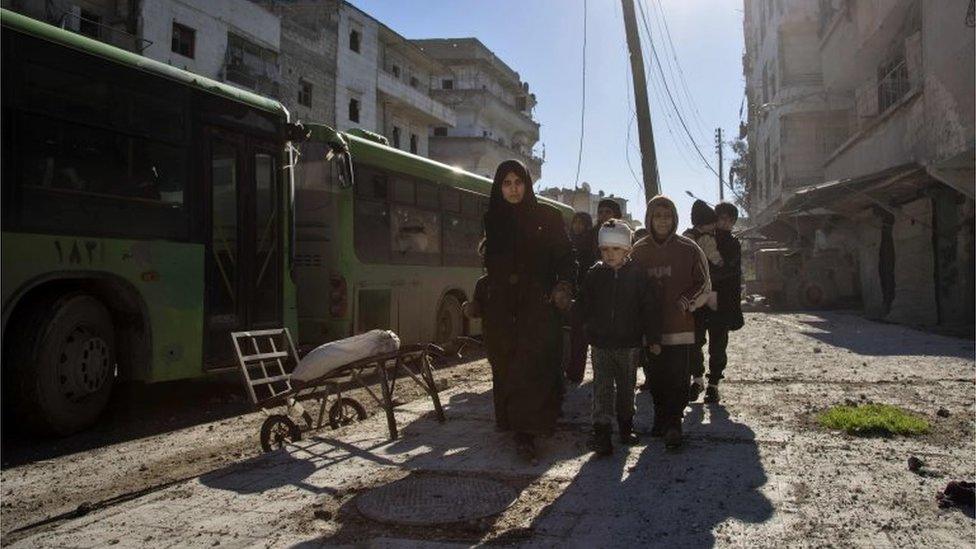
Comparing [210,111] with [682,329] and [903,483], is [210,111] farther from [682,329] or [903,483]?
[903,483]

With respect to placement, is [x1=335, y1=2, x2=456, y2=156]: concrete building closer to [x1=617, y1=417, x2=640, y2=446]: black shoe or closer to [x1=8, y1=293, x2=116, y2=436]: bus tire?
[x1=8, y1=293, x2=116, y2=436]: bus tire

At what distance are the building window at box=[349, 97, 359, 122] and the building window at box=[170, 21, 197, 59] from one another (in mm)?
9907

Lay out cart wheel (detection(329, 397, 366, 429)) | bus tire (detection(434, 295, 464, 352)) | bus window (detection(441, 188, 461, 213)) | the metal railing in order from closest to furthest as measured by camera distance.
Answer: cart wheel (detection(329, 397, 366, 429)) < bus tire (detection(434, 295, 464, 352)) < bus window (detection(441, 188, 461, 213)) < the metal railing

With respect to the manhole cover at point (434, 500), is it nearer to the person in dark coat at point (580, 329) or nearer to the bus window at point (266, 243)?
the person in dark coat at point (580, 329)

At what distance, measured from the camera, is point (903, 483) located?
349 cm

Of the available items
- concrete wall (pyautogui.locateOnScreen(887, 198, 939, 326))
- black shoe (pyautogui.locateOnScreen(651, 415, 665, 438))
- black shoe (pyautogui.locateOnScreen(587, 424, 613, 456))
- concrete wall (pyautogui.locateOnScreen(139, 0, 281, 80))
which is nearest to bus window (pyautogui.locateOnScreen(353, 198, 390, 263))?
black shoe (pyautogui.locateOnScreen(651, 415, 665, 438))

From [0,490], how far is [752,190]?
45.3 metres

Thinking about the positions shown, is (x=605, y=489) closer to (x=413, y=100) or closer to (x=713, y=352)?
(x=713, y=352)


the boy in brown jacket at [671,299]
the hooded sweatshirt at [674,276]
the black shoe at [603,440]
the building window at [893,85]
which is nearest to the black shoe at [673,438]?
the boy in brown jacket at [671,299]

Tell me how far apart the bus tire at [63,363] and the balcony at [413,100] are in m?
29.4

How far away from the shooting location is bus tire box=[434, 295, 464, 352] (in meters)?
10.8

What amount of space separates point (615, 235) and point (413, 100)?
110ft

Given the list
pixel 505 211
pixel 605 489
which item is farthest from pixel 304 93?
pixel 605 489

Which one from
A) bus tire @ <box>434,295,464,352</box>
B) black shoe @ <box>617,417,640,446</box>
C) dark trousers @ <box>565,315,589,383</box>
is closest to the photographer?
black shoe @ <box>617,417,640,446</box>
